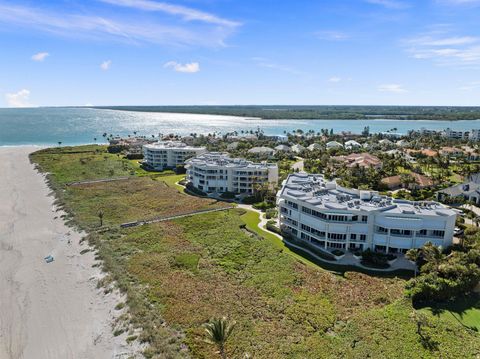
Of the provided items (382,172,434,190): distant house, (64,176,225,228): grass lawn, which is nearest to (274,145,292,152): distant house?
(382,172,434,190): distant house

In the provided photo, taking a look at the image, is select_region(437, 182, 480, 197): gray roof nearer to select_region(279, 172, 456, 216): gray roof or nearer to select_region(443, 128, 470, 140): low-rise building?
select_region(279, 172, 456, 216): gray roof

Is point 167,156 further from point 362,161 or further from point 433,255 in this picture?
point 433,255

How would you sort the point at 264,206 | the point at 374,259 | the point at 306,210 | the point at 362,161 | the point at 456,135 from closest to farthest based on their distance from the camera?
the point at 374,259 → the point at 306,210 → the point at 264,206 → the point at 362,161 → the point at 456,135

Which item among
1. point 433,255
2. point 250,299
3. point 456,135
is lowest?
point 250,299

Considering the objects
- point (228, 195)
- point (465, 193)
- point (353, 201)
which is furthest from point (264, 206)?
point (465, 193)

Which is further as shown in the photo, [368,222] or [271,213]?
[271,213]

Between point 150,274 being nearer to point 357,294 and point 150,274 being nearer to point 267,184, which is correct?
point 357,294

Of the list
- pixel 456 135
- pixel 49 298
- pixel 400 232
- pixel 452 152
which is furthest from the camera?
pixel 456 135
